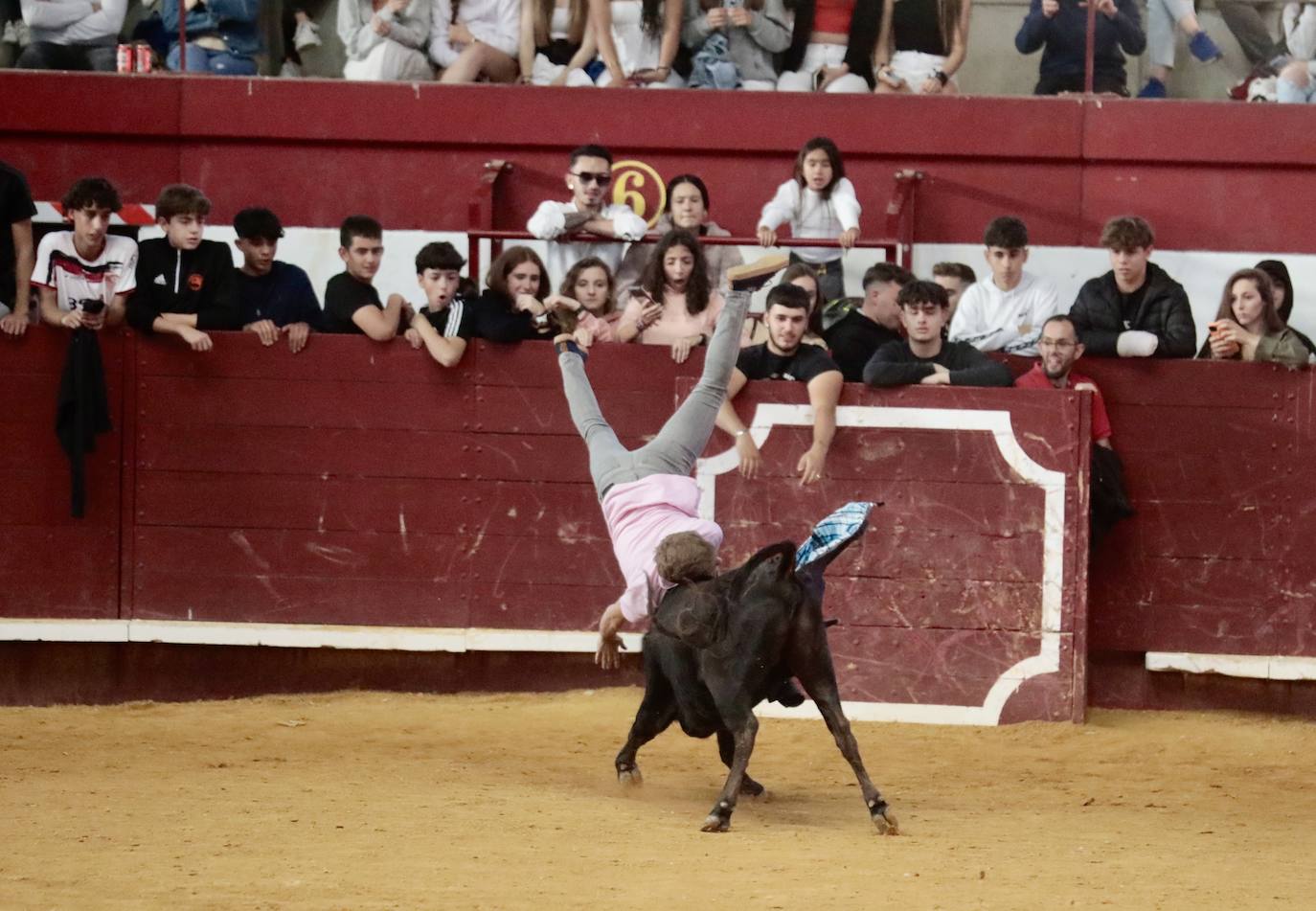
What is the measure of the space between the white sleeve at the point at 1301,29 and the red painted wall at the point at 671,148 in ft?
1.21

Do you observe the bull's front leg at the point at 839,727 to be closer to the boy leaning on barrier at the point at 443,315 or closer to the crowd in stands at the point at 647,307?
the crowd in stands at the point at 647,307

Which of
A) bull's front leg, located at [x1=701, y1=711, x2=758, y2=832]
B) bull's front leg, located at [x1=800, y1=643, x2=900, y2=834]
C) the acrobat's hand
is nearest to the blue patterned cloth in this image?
bull's front leg, located at [x1=800, y1=643, x2=900, y2=834]

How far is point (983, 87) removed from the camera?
10109 millimetres

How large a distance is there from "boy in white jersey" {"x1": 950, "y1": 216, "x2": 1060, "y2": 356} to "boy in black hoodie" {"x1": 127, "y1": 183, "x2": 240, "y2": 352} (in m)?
3.06

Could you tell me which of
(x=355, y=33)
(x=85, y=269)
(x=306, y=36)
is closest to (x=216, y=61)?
(x=306, y=36)

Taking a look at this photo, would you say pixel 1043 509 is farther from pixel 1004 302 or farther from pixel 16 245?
pixel 16 245

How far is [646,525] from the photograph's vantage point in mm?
6555

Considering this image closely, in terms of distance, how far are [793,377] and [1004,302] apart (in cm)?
111

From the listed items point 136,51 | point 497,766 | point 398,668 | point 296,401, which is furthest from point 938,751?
point 136,51

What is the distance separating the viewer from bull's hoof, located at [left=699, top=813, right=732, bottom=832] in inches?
232

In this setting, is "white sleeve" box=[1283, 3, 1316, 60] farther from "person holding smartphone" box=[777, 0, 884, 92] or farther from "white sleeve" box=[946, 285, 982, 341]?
"white sleeve" box=[946, 285, 982, 341]

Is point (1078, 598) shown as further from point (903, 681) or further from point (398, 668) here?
point (398, 668)

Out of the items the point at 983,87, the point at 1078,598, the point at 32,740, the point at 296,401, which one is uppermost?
the point at 983,87

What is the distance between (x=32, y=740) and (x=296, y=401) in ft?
5.95
